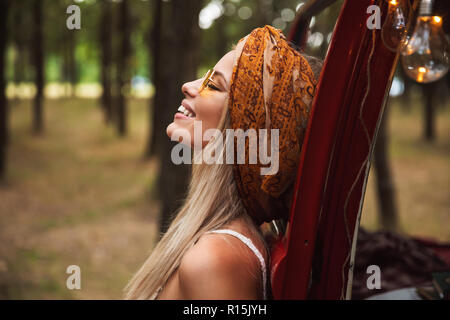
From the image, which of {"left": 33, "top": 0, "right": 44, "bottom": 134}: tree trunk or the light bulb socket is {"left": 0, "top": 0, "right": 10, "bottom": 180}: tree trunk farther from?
the light bulb socket

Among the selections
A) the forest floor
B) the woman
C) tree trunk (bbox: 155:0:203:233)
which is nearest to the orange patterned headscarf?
the woman

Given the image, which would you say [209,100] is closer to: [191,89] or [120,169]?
[191,89]

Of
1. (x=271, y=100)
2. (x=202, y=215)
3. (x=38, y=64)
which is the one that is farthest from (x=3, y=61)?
(x=271, y=100)

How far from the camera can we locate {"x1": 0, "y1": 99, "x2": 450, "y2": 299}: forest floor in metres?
6.80

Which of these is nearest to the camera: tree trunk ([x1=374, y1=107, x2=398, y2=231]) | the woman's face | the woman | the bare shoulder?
the bare shoulder

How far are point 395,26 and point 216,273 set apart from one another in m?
0.98

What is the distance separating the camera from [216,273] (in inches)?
55.5

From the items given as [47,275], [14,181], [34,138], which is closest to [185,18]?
[47,275]

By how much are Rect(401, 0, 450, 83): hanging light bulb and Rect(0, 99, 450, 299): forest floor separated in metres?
5.09

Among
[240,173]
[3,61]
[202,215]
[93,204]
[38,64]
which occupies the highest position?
[38,64]

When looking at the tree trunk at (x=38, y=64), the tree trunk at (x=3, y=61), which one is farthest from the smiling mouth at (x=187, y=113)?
the tree trunk at (x=38, y=64)

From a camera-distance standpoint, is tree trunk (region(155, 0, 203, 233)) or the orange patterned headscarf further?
tree trunk (region(155, 0, 203, 233))

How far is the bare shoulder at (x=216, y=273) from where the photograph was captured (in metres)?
1.41
